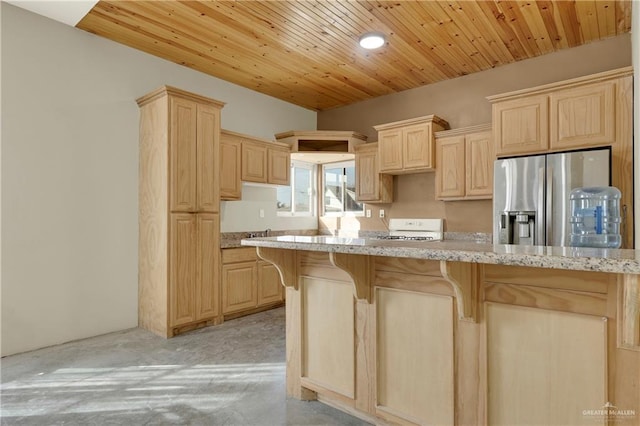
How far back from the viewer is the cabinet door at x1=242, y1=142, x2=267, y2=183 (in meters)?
4.52

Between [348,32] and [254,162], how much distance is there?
1.92 metres

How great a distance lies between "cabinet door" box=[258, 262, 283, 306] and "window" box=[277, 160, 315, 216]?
3.42ft

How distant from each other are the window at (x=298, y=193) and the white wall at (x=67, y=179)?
2167 millimetres

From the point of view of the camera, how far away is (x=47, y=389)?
7.95ft

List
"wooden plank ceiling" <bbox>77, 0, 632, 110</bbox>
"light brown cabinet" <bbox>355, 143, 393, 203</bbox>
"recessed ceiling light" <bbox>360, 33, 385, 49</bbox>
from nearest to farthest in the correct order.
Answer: "wooden plank ceiling" <bbox>77, 0, 632, 110</bbox>
"recessed ceiling light" <bbox>360, 33, 385, 49</bbox>
"light brown cabinet" <bbox>355, 143, 393, 203</bbox>

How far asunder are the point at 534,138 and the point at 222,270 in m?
3.44

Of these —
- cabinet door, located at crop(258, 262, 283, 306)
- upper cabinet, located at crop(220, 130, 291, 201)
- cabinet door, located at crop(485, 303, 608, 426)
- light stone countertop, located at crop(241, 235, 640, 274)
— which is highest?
upper cabinet, located at crop(220, 130, 291, 201)

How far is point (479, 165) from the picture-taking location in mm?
4035

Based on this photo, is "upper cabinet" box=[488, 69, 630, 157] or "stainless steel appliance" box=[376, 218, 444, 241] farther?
"stainless steel appliance" box=[376, 218, 444, 241]

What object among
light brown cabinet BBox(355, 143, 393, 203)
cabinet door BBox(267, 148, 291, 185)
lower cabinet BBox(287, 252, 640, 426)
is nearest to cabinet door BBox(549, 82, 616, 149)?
light brown cabinet BBox(355, 143, 393, 203)

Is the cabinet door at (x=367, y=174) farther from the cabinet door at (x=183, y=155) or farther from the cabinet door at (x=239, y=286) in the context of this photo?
the cabinet door at (x=183, y=155)

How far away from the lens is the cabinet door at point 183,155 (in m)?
3.59

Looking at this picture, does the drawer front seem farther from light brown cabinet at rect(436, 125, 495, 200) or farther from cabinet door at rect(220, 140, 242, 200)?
light brown cabinet at rect(436, 125, 495, 200)

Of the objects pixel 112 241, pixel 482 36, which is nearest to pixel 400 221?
pixel 482 36
